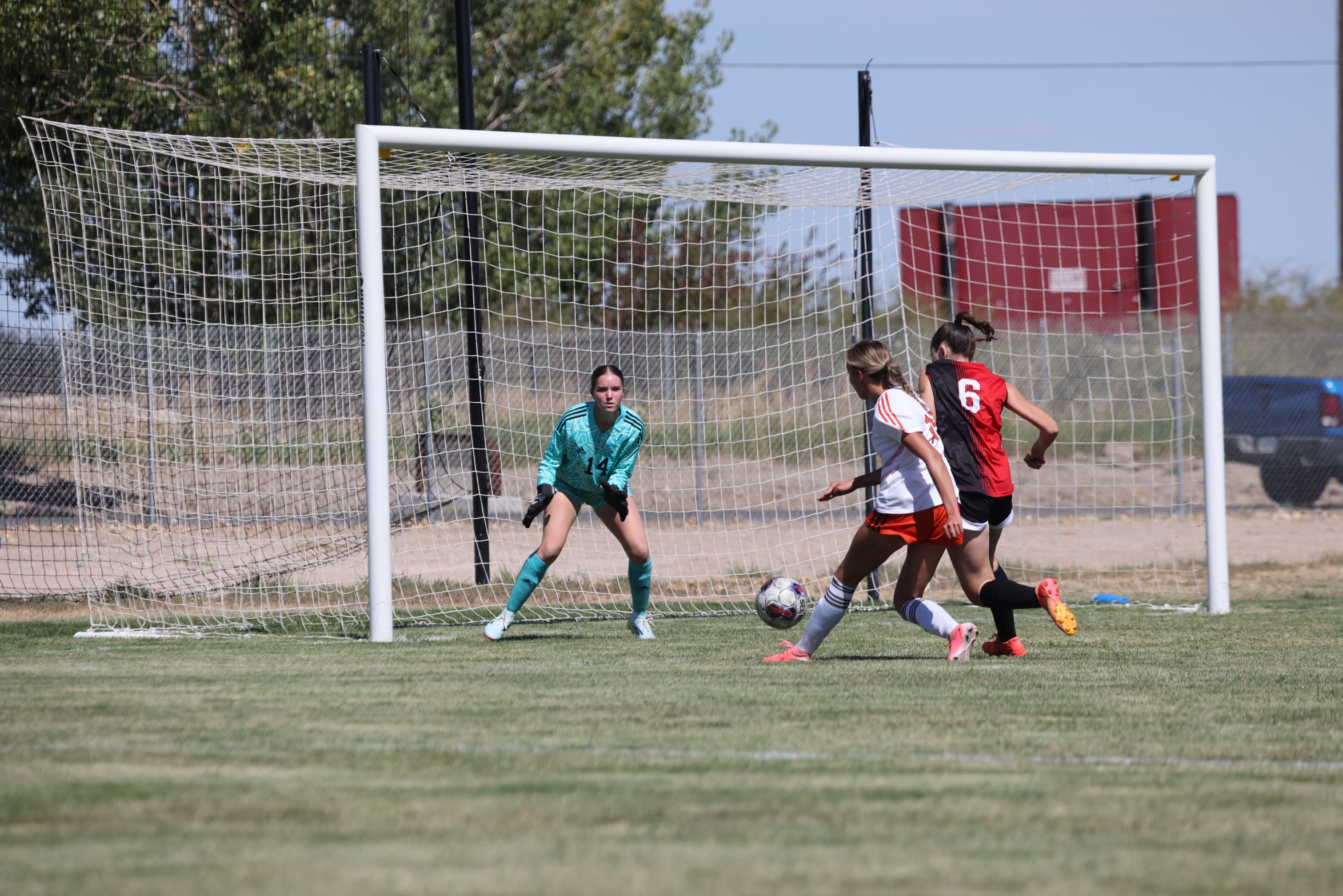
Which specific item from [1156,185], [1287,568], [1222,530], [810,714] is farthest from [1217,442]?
[810,714]

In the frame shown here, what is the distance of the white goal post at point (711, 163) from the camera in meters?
8.00

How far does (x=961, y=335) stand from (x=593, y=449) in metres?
2.14

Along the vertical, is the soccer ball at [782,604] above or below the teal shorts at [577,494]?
below

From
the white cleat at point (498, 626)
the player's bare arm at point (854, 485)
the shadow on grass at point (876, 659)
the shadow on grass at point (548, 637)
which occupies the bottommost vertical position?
the shadow on grass at point (548, 637)

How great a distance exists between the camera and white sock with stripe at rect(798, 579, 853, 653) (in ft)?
21.8

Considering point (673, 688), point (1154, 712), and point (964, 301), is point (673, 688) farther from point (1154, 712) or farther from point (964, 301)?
point (964, 301)

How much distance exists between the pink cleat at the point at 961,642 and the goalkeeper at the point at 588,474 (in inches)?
80.0

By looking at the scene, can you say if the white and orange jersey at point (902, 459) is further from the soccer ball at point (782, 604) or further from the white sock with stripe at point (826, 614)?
the soccer ball at point (782, 604)

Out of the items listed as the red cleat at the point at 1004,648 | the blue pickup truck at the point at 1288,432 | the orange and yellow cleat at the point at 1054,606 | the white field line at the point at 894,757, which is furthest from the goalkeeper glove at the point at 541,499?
the blue pickup truck at the point at 1288,432

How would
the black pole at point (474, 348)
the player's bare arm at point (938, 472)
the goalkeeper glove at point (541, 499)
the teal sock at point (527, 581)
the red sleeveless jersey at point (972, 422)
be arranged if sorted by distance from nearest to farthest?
the player's bare arm at point (938, 472)
the red sleeveless jersey at point (972, 422)
the goalkeeper glove at point (541, 499)
the teal sock at point (527, 581)
the black pole at point (474, 348)

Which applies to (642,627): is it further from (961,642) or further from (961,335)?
(961,335)

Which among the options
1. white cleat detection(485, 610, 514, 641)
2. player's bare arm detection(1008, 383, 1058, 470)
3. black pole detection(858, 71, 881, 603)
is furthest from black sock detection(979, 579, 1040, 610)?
black pole detection(858, 71, 881, 603)

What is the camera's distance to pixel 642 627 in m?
8.37

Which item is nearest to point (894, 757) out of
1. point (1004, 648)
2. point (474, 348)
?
point (1004, 648)
